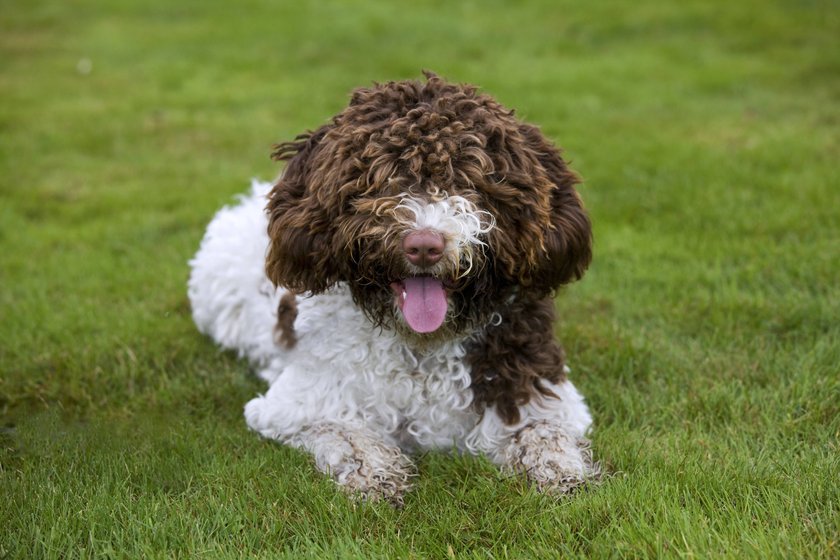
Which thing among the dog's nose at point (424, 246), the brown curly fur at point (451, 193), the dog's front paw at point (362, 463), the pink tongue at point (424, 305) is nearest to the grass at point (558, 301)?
the dog's front paw at point (362, 463)

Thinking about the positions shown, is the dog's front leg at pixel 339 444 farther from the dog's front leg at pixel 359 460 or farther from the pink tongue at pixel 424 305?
A: the pink tongue at pixel 424 305

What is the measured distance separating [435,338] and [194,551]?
45.5 inches

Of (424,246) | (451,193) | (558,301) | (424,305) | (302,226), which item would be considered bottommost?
(558,301)

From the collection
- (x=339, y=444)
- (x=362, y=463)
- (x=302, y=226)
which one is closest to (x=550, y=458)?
(x=362, y=463)

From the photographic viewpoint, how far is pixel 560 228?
3543mm

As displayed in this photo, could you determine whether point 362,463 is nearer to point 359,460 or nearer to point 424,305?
point 359,460

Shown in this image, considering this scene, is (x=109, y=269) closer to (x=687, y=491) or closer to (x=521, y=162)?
(x=521, y=162)

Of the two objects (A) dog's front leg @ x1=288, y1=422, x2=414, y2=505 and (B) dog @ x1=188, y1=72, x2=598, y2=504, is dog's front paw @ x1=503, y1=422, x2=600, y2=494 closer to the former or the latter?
(B) dog @ x1=188, y1=72, x2=598, y2=504

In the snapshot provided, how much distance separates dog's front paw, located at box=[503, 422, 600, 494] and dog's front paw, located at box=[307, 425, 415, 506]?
16.2 inches

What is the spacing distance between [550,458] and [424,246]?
96cm

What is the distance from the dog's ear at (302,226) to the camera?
346 centimetres

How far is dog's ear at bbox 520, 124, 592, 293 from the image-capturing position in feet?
11.6

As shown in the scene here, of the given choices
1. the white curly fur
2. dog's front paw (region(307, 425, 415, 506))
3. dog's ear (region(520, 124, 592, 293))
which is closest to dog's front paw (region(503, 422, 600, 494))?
the white curly fur

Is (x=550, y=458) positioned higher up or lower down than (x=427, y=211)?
lower down
